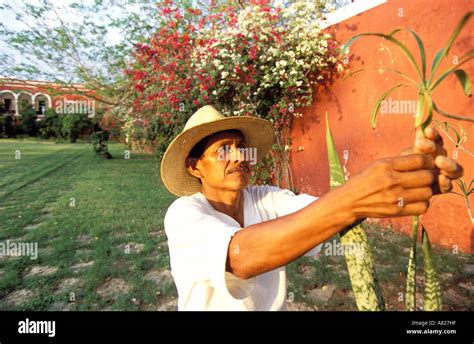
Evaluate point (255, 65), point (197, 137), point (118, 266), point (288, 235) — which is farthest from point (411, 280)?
point (255, 65)

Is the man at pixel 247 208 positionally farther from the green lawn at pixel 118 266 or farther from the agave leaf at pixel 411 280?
the green lawn at pixel 118 266

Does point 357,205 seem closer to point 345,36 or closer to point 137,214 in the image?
point 345,36

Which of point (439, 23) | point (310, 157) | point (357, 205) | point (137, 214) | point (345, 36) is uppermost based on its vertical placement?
point (345, 36)

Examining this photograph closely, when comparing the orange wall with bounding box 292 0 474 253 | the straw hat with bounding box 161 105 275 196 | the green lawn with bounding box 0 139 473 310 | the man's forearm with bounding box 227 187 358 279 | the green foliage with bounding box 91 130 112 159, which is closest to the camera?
the man's forearm with bounding box 227 187 358 279

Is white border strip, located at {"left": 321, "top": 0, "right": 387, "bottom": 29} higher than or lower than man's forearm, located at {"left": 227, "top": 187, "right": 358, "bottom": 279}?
higher

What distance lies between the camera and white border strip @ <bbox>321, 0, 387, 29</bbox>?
4.35m

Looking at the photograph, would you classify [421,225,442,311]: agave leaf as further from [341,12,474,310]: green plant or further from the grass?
the grass

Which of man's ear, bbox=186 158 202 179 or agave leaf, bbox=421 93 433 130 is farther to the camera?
man's ear, bbox=186 158 202 179

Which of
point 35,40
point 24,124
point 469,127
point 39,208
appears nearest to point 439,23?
point 469,127

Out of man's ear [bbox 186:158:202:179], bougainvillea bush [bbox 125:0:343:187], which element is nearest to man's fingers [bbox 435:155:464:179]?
man's ear [bbox 186:158:202:179]

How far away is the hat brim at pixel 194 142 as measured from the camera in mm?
1525

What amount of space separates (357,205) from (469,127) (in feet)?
10.8

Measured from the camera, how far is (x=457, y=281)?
3.30 metres

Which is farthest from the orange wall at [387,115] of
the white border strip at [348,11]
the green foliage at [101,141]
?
the green foliage at [101,141]
